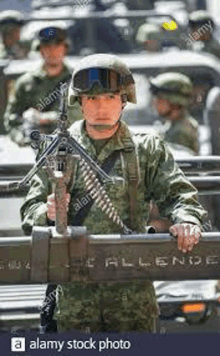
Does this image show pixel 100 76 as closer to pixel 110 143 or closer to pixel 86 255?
pixel 110 143

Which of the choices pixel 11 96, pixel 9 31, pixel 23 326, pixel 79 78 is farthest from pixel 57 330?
pixel 9 31

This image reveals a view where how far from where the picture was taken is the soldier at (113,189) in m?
5.36

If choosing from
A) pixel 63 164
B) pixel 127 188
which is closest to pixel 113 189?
pixel 127 188

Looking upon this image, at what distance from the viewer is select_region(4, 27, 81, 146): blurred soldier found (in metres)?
9.16

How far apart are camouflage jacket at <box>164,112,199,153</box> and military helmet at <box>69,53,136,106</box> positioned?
390 centimetres

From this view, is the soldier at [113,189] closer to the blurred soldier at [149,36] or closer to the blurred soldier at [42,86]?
the blurred soldier at [42,86]

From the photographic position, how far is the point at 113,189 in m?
5.39

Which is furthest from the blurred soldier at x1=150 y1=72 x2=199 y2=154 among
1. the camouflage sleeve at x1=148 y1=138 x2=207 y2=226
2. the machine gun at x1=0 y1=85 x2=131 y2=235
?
the machine gun at x1=0 y1=85 x2=131 y2=235

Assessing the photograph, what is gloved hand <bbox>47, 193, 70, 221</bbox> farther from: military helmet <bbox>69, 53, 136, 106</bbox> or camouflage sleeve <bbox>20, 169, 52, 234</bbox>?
military helmet <bbox>69, 53, 136, 106</bbox>

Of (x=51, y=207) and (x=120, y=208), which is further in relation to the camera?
(x=120, y=208)

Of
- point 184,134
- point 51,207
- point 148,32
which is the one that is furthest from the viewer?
point 148,32

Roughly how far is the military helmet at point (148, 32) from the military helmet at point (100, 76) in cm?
813

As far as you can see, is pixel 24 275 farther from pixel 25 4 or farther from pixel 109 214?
pixel 25 4

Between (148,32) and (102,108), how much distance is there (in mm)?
8583
